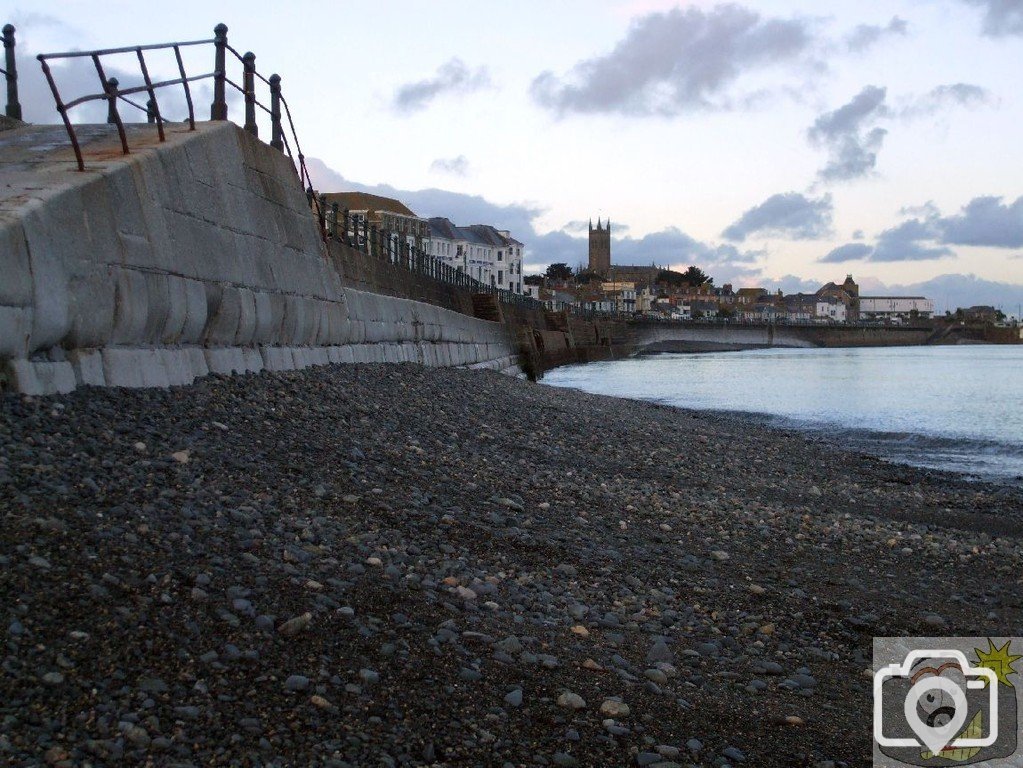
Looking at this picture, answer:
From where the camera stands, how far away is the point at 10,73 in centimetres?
1384

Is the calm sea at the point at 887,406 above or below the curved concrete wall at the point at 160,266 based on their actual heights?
below

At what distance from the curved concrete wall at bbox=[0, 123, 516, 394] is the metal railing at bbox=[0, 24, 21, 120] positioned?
278 centimetres

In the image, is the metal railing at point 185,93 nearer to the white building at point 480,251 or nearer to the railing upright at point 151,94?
the railing upright at point 151,94

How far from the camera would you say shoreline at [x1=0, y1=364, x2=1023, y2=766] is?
383cm

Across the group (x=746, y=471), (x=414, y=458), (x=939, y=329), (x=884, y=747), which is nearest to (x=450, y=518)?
(x=414, y=458)

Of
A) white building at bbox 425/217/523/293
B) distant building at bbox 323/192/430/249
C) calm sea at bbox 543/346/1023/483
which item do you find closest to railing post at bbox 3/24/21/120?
calm sea at bbox 543/346/1023/483

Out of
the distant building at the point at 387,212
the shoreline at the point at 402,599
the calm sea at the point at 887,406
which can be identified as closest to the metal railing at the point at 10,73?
the shoreline at the point at 402,599

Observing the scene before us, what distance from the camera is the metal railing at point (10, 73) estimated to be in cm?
1346

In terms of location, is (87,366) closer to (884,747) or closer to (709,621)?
(709,621)

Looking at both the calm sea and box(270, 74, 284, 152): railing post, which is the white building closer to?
the calm sea

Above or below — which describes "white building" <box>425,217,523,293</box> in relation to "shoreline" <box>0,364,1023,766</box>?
above

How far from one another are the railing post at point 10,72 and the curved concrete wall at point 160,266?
278 centimetres

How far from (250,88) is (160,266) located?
5726mm

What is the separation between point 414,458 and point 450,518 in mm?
1987
